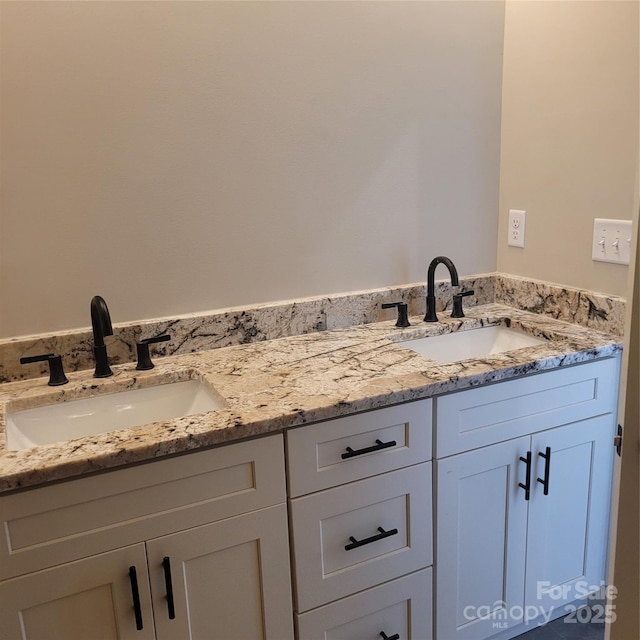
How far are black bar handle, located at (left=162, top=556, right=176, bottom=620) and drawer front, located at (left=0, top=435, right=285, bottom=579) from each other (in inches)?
2.4

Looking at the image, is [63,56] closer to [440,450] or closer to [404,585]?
[440,450]

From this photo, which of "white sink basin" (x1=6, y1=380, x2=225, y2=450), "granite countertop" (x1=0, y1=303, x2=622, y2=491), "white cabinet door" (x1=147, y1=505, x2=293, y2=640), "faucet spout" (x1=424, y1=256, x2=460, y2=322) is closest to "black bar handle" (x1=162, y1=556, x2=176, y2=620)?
"white cabinet door" (x1=147, y1=505, x2=293, y2=640)

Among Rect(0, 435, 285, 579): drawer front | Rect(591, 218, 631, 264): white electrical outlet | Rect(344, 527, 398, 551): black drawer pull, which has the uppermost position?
Rect(591, 218, 631, 264): white electrical outlet

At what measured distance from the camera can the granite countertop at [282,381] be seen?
3.60 ft

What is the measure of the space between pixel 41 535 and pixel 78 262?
703 millimetres

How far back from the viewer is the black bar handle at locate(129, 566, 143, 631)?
45.1 inches

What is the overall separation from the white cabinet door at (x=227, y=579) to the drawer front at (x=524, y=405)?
0.46 m

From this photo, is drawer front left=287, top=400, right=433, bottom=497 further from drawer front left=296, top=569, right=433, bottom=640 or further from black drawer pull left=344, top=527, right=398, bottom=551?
drawer front left=296, top=569, right=433, bottom=640

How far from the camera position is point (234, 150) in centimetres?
163

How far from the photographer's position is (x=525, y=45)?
1.87 meters

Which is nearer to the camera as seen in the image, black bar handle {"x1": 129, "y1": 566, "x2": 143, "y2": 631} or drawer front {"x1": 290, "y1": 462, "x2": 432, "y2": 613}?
black bar handle {"x1": 129, "y1": 566, "x2": 143, "y2": 631}

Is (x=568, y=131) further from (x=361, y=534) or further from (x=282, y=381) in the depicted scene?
(x=361, y=534)

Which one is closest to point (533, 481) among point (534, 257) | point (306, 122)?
point (534, 257)

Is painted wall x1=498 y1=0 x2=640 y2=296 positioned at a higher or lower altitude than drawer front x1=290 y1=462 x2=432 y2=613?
higher
